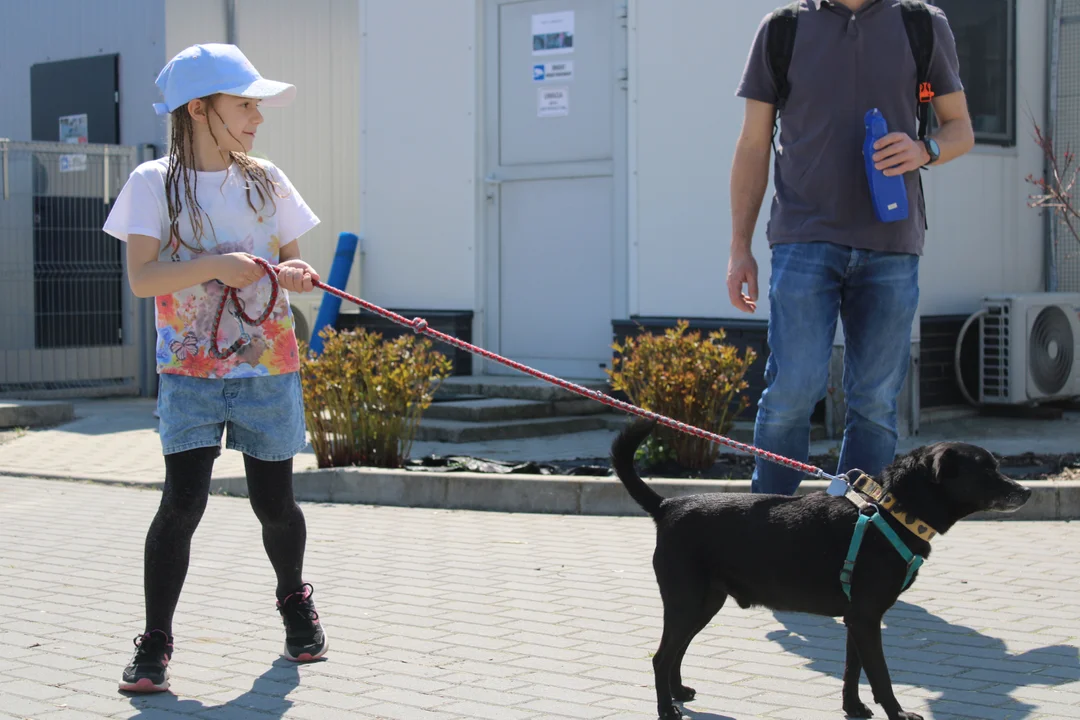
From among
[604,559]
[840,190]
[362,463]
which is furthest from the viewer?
[362,463]

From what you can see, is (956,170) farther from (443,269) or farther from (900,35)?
(900,35)

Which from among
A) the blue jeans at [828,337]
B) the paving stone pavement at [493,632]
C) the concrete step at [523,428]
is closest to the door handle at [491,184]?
the concrete step at [523,428]

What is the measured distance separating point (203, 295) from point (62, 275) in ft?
31.3

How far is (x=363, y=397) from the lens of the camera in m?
8.00

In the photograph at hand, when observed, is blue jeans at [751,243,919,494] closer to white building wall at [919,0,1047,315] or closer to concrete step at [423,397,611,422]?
white building wall at [919,0,1047,315]

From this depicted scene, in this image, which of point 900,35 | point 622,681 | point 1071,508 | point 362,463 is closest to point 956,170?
point 1071,508

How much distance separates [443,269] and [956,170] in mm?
4370

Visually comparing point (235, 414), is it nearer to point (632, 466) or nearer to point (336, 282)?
point (632, 466)

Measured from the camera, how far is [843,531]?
11.9ft

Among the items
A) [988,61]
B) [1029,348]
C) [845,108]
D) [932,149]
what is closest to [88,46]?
[988,61]

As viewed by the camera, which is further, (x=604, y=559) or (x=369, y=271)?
(x=369, y=271)

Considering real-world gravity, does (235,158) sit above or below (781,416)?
above

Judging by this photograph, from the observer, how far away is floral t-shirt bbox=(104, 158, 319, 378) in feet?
13.5

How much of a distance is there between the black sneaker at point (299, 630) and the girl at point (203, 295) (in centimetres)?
38
